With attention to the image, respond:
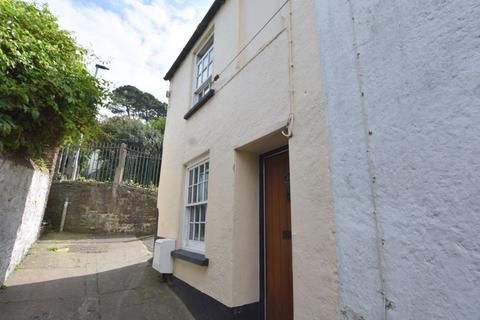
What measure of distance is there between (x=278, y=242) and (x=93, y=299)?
11.7 ft

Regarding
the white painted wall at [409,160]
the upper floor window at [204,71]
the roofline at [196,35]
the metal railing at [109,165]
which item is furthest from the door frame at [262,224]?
the metal railing at [109,165]

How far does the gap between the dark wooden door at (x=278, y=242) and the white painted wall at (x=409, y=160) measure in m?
1.36

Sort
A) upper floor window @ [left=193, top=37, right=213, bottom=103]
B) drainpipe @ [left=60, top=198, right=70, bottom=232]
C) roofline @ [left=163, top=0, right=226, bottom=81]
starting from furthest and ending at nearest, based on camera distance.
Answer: drainpipe @ [left=60, top=198, right=70, bottom=232] < upper floor window @ [left=193, top=37, right=213, bottom=103] < roofline @ [left=163, top=0, right=226, bottom=81]

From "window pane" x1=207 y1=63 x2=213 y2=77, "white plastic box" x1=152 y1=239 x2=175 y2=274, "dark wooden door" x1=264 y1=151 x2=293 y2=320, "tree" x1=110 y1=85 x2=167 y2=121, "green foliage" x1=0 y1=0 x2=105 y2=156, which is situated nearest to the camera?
"green foliage" x1=0 y1=0 x2=105 y2=156

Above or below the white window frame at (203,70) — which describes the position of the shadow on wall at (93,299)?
below

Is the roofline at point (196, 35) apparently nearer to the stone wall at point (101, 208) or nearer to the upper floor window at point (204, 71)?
the upper floor window at point (204, 71)

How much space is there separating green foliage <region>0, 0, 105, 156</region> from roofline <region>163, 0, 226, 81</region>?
2607 millimetres

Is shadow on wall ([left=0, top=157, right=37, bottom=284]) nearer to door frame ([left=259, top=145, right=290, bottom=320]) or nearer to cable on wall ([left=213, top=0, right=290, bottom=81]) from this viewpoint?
cable on wall ([left=213, top=0, right=290, bottom=81])

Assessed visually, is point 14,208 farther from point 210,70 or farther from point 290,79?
point 290,79

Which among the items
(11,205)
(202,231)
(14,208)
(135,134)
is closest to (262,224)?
(202,231)

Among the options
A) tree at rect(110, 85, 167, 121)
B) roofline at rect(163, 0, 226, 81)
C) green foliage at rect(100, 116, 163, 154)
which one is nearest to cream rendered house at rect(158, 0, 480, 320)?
roofline at rect(163, 0, 226, 81)

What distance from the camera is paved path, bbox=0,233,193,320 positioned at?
4.06 metres

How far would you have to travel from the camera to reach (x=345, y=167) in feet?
6.95

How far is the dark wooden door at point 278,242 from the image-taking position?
10.9 ft
